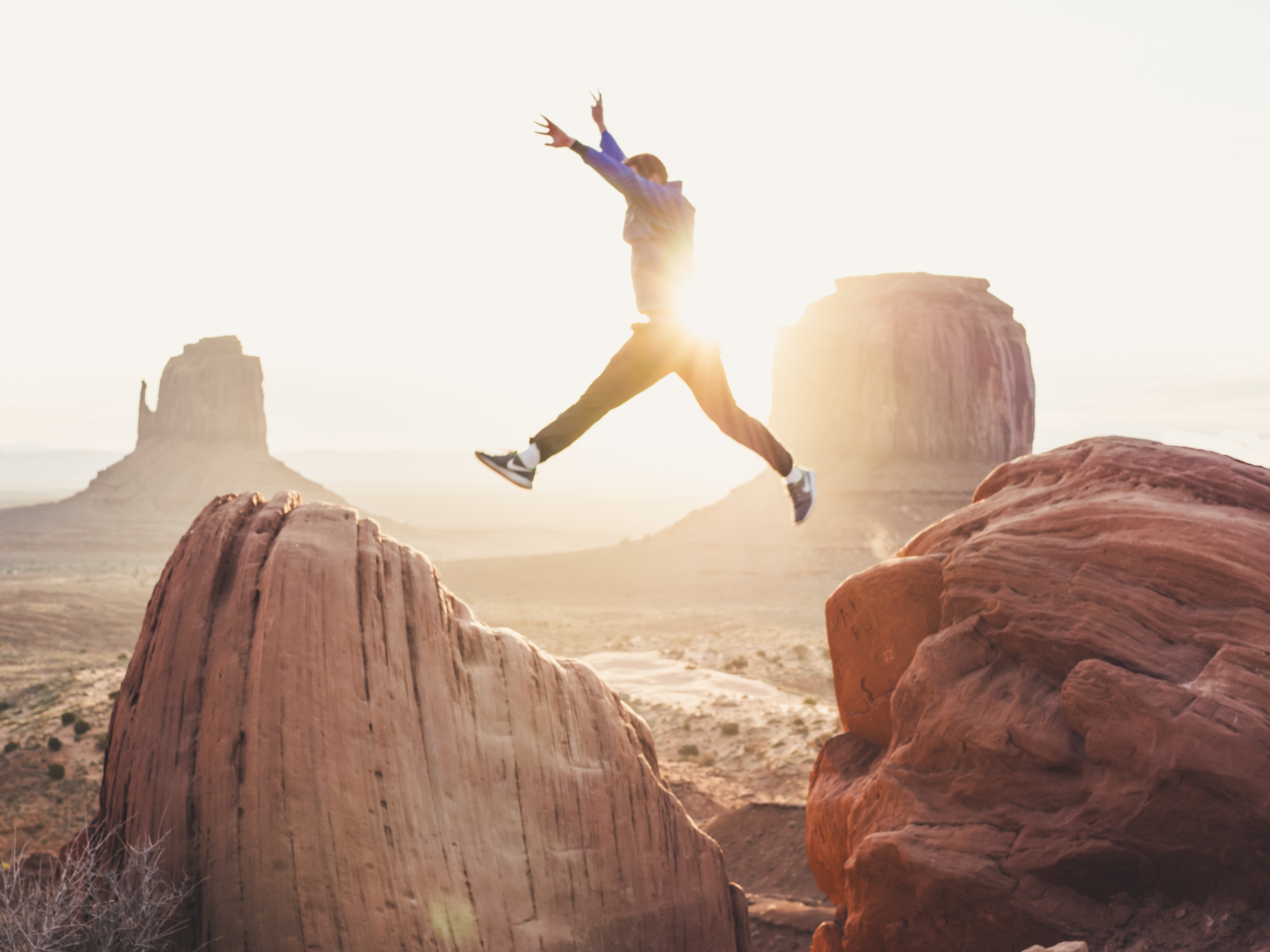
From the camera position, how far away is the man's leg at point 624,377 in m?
6.30

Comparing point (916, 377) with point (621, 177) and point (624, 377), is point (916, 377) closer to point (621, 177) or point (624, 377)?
point (624, 377)

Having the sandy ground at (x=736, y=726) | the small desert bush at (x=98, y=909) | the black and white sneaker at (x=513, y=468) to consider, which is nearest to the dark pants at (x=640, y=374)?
the black and white sneaker at (x=513, y=468)

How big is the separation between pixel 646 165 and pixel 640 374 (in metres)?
1.43

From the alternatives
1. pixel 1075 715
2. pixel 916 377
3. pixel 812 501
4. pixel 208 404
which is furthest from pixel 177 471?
pixel 1075 715

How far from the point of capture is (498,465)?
6031mm

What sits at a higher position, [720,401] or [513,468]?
[720,401]

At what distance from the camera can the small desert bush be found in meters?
5.12

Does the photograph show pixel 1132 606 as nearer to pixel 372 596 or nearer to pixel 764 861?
pixel 372 596

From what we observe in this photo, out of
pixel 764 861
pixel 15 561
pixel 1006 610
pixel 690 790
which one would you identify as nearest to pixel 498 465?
pixel 1006 610

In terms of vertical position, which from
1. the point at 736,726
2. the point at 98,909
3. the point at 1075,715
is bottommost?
the point at 736,726

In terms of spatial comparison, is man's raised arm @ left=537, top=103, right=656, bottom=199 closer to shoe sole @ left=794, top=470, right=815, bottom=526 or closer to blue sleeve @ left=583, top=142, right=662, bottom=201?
blue sleeve @ left=583, top=142, right=662, bottom=201

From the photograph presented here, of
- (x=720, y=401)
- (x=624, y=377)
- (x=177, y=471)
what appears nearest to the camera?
(x=624, y=377)

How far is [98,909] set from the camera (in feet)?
17.6

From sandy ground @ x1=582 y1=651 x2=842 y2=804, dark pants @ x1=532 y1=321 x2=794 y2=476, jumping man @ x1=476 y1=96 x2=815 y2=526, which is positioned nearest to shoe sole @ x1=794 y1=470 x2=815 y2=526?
dark pants @ x1=532 y1=321 x2=794 y2=476
